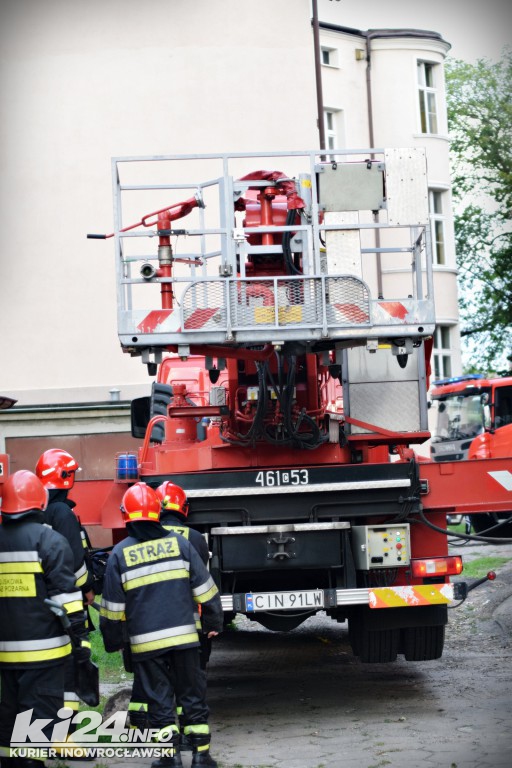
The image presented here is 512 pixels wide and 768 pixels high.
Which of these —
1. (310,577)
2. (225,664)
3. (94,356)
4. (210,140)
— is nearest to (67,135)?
(210,140)

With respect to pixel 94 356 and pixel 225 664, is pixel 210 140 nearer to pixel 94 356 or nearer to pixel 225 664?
pixel 94 356

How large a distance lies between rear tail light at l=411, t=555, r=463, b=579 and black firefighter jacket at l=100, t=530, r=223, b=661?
2.13 meters

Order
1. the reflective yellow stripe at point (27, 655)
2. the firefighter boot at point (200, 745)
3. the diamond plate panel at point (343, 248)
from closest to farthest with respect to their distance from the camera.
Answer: the reflective yellow stripe at point (27, 655), the firefighter boot at point (200, 745), the diamond plate panel at point (343, 248)

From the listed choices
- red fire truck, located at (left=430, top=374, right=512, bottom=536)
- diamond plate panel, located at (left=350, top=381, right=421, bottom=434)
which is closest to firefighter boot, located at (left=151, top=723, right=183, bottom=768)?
diamond plate panel, located at (left=350, top=381, right=421, bottom=434)

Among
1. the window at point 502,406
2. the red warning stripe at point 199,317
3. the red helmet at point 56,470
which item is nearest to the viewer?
the red warning stripe at point 199,317

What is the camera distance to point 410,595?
8766mm

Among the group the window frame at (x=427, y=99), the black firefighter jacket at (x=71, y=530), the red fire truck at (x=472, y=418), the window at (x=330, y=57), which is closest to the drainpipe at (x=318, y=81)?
the red fire truck at (x=472, y=418)

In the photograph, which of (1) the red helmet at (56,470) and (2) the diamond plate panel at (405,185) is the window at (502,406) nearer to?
(2) the diamond plate panel at (405,185)

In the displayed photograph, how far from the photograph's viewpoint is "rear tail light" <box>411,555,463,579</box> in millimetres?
8906

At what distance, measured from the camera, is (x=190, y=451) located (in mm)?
9383

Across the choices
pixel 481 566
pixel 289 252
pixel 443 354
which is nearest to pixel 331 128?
pixel 443 354

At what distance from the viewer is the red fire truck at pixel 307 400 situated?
8180 mm

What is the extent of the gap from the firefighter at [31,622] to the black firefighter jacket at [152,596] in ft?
1.51

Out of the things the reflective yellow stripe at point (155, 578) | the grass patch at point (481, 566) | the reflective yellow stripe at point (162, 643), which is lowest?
the grass patch at point (481, 566)
